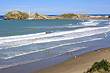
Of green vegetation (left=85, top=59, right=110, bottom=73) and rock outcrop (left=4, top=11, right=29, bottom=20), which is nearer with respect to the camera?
green vegetation (left=85, top=59, right=110, bottom=73)

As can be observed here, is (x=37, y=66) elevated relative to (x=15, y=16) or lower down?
lower down

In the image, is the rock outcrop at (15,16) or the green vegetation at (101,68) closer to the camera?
the green vegetation at (101,68)

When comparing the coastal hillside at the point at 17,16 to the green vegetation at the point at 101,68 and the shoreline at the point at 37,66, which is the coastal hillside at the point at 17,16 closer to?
the shoreline at the point at 37,66

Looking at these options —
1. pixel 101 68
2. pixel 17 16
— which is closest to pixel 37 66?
pixel 101 68

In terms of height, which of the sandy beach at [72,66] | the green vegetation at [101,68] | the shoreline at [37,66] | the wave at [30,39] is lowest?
the wave at [30,39]

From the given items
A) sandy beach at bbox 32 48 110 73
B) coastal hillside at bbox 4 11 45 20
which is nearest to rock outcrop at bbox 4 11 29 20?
coastal hillside at bbox 4 11 45 20

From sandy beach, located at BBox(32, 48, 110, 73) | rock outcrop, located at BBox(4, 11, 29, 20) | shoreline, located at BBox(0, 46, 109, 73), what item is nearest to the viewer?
sandy beach, located at BBox(32, 48, 110, 73)

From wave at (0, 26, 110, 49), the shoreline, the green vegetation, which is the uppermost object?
the green vegetation

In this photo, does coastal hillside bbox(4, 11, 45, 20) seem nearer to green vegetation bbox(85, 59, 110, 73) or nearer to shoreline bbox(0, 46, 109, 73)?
shoreline bbox(0, 46, 109, 73)

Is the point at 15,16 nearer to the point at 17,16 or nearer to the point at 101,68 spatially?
the point at 17,16

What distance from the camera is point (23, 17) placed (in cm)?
11050

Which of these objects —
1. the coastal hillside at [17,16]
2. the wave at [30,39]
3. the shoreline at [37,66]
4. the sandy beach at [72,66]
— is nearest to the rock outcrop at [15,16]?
the coastal hillside at [17,16]

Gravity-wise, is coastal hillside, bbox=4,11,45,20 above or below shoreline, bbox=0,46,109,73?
above

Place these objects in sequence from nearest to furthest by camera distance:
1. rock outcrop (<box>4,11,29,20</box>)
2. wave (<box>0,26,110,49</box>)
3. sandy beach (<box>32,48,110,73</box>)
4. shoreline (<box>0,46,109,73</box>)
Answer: sandy beach (<box>32,48,110,73</box>) → shoreline (<box>0,46,109,73</box>) → wave (<box>0,26,110,49</box>) → rock outcrop (<box>4,11,29,20</box>)
